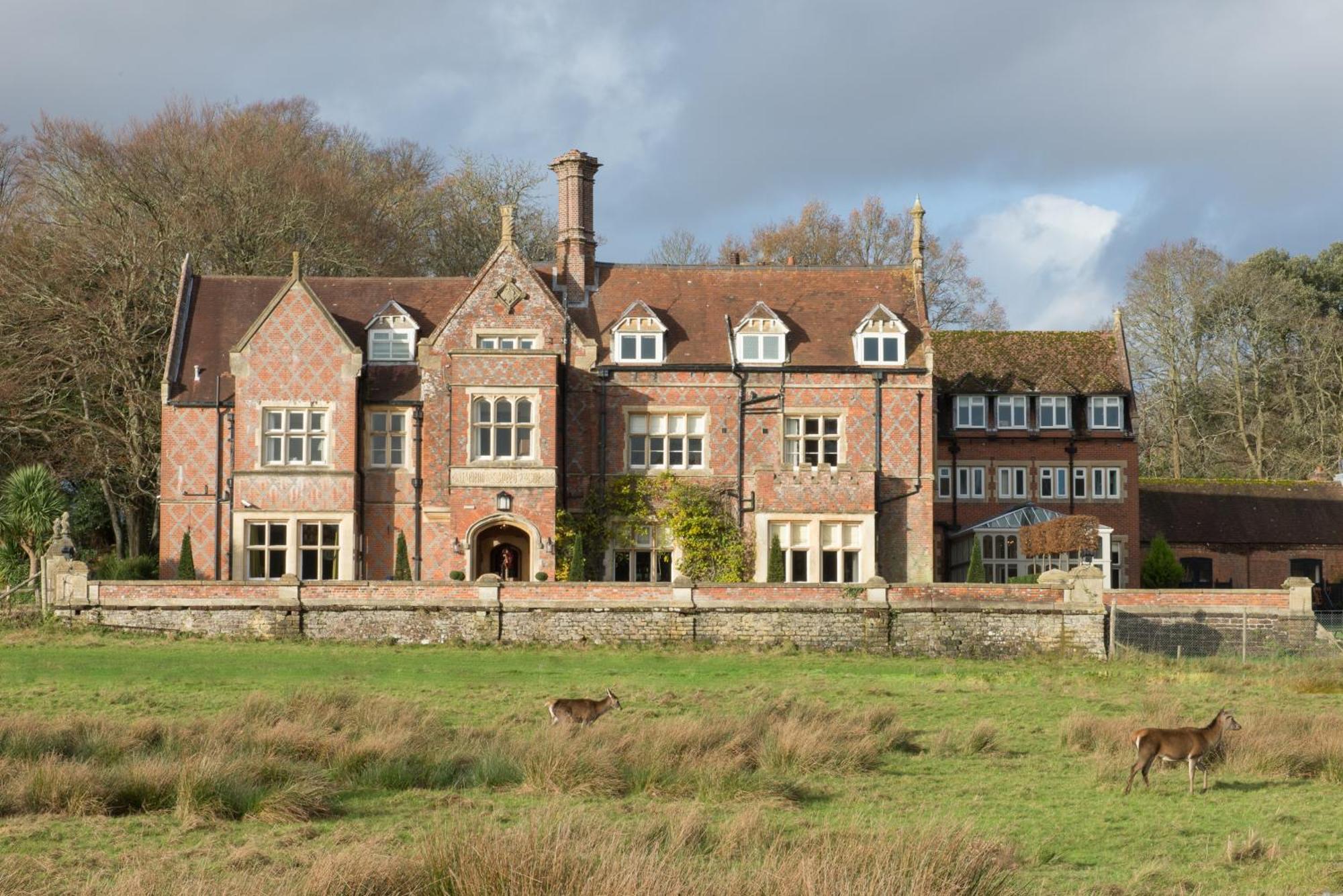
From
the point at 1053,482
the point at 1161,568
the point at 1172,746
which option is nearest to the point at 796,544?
the point at 1053,482

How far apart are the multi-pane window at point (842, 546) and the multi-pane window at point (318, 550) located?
11046mm

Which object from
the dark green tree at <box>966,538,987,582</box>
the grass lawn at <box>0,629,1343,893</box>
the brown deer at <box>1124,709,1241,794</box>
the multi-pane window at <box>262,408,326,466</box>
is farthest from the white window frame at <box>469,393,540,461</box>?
the brown deer at <box>1124,709,1241,794</box>

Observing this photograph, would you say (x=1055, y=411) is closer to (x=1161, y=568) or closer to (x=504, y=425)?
(x=1161, y=568)

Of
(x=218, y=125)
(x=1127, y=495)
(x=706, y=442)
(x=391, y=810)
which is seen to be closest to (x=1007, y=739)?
(x=391, y=810)

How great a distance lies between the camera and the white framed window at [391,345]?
39.5 m

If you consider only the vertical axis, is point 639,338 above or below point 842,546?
above

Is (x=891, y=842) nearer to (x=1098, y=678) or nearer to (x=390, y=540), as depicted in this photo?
(x=1098, y=678)

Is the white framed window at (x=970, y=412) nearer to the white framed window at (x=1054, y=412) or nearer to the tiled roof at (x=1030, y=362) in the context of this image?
the tiled roof at (x=1030, y=362)

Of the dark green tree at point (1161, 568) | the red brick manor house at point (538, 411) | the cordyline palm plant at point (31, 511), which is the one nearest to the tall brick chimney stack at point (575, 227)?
the red brick manor house at point (538, 411)

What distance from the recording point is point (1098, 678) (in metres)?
27.4

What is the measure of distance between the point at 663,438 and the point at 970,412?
1208cm

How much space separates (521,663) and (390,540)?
1087 cm

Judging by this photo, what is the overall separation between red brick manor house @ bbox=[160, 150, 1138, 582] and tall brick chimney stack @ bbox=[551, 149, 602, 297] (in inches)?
2.1

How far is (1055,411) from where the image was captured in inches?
1871
